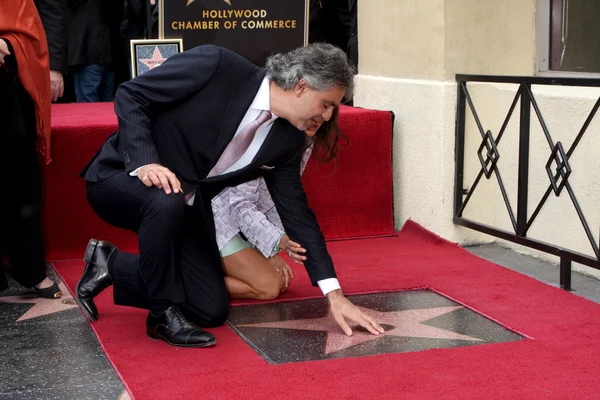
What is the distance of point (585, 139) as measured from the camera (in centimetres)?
421

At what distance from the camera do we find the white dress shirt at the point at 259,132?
325cm

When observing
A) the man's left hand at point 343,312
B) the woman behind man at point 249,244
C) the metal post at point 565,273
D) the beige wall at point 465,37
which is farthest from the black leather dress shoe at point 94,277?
the beige wall at point 465,37

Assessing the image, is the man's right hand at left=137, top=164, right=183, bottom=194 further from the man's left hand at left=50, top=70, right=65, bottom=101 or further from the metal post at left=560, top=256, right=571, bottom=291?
the metal post at left=560, top=256, right=571, bottom=291

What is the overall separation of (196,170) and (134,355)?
2.19 ft

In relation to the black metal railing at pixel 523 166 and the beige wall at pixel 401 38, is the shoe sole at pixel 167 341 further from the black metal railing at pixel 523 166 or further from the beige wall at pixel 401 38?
the beige wall at pixel 401 38

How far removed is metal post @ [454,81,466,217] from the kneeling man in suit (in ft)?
5.10

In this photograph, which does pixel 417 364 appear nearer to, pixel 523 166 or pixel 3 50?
pixel 523 166

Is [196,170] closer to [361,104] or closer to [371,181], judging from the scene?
[371,181]

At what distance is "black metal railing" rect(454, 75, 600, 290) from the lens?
3.93m

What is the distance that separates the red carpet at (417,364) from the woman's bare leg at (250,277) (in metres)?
0.12

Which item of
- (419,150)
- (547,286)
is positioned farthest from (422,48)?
(547,286)

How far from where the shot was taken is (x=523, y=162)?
431 cm

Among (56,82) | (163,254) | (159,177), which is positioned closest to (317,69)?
(159,177)

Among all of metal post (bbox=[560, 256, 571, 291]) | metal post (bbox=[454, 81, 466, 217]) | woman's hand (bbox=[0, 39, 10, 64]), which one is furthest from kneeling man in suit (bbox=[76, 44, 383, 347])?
metal post (bbox=[454, 81, 466, 217])
